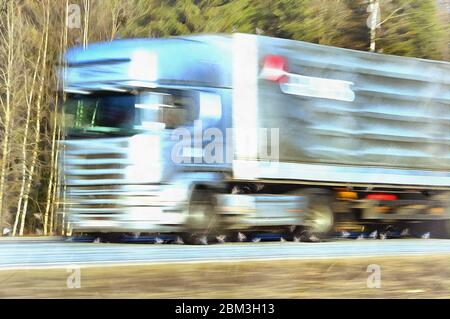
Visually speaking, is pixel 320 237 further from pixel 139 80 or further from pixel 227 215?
pixel 139 80

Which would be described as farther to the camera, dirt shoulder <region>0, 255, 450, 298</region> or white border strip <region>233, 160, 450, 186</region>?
white border strip <region>233, 160, 450, 186</region>

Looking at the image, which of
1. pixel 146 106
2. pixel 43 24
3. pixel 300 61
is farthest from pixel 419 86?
pixel 43 24

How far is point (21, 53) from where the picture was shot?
19.3ft

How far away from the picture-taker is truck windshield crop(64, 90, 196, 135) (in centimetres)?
662

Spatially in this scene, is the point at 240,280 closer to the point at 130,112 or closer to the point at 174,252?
the point at 174,252

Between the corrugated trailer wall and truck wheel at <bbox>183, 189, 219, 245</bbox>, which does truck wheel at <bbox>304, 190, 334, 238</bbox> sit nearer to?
the corrugated trailer wall

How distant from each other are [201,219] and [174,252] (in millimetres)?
510

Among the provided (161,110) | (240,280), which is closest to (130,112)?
(161,110)

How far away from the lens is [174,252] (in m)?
6.05

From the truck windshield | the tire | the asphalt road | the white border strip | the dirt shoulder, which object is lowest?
the dirt shoulder

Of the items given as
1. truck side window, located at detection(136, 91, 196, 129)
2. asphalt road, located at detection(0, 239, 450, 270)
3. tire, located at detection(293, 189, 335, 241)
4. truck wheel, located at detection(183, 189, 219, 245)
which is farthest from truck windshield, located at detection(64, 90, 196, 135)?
tire, located at detection(293, 189, 335, 241)

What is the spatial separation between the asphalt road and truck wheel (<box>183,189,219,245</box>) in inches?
5.5

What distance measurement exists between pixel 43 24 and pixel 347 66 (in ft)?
8.96

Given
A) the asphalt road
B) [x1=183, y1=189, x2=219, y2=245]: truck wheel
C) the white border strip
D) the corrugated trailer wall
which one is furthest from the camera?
the corrugated trailer wall
